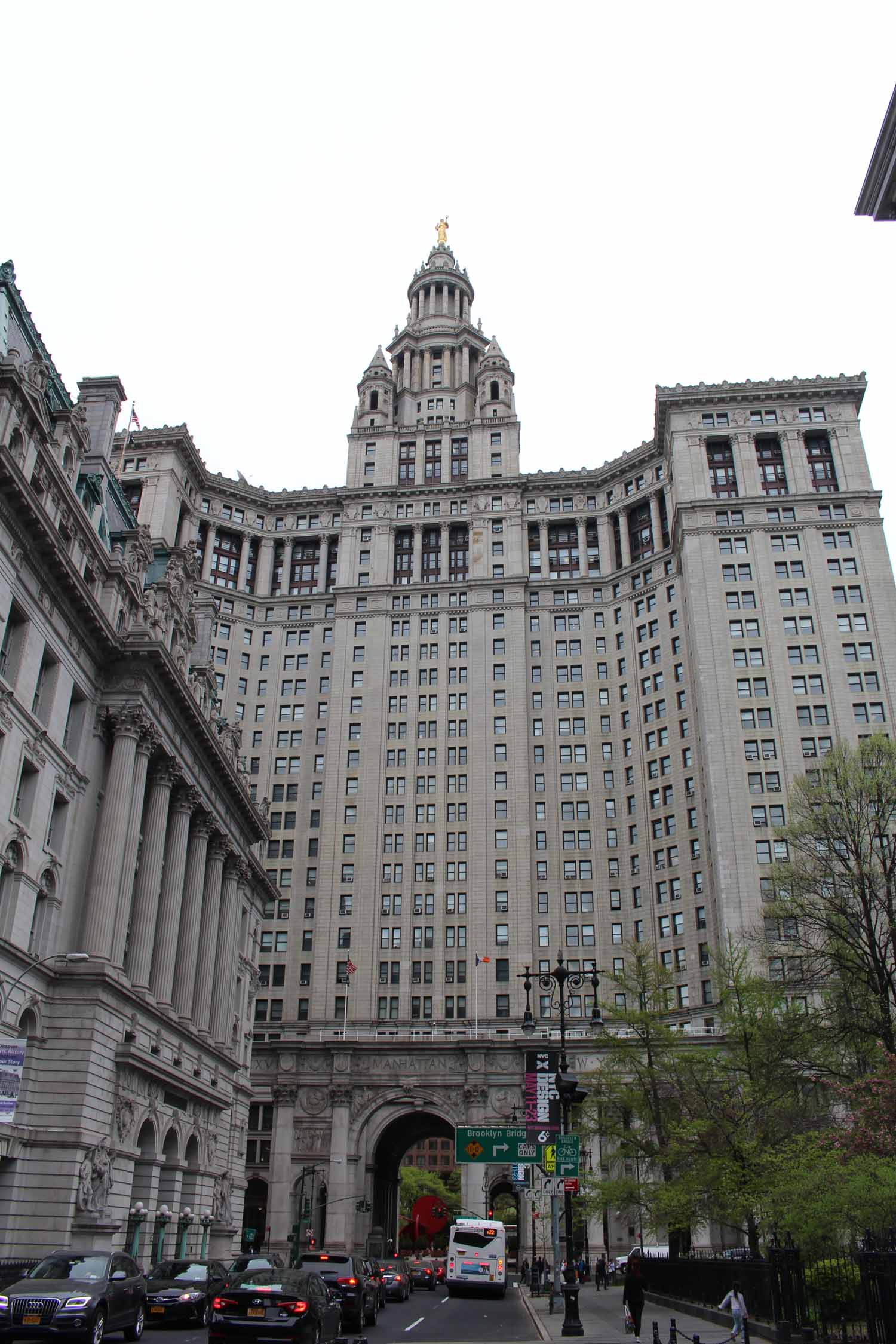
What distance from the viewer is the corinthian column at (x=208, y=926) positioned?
59.9 m

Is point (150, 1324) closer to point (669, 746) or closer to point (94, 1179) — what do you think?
point (94, 1179)

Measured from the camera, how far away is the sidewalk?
89.1ft

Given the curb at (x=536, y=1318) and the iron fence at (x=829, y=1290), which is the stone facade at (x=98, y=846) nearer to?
the curb at (x=536, y=1318)

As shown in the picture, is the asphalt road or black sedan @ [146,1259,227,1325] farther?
black sedan @ [146,1259,227,1325]

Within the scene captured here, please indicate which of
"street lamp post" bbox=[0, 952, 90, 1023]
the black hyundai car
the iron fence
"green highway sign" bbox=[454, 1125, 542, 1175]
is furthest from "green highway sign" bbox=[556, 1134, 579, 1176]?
"street lamp post" bbox=[0, 952, 90, 1023]

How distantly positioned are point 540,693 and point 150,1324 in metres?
73.6

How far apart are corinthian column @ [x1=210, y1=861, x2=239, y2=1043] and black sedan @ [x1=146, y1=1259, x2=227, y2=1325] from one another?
92.2 ft

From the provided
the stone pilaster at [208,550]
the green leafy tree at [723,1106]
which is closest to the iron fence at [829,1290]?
the green leafy tree at [723,1106]

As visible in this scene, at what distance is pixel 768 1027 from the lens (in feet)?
146

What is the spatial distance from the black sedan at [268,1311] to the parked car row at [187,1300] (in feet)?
0.05

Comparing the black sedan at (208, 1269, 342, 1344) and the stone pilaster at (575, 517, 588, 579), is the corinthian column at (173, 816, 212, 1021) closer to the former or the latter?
the black sedan at (208, 1269, 342, 1344)

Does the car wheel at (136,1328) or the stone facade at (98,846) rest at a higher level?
the stone facade at (98,846)

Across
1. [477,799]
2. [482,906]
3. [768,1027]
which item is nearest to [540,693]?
[477,799]

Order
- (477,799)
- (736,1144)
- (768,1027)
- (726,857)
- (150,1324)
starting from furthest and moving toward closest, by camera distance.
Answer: (477,799) < (726,857) < (768,1027) < (736,1144) < (150,1324)
